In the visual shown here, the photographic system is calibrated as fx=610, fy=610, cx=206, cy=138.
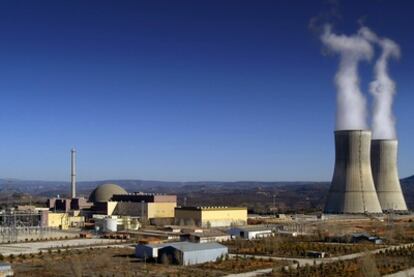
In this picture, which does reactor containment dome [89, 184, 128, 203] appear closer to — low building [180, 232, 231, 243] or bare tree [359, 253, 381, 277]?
low building [180, 232, 231, 243]

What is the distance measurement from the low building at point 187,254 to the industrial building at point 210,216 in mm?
19902

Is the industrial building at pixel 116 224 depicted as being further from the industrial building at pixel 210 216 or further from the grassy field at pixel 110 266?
the grassy field at pixel 110 266

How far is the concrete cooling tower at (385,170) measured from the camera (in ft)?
152

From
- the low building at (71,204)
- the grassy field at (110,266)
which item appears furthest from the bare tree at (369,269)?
the low building at (71,204)

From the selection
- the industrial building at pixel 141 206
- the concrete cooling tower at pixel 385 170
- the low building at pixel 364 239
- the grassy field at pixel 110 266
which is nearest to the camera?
the grassy field at pixel 110 266

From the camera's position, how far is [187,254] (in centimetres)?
2342

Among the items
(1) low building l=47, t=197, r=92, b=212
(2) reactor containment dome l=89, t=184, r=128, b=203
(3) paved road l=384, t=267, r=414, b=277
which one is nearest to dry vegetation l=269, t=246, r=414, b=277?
(3) paved road l=384, t=267, r=414, b=277

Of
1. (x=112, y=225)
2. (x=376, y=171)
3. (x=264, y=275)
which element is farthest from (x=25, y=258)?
(x=376, y=171)

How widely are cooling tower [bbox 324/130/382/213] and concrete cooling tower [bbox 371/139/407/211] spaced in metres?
3.02

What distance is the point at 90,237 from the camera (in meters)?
36.3

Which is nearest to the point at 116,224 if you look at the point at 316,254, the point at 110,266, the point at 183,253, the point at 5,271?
the point at 316,254

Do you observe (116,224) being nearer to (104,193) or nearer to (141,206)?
(141,206)

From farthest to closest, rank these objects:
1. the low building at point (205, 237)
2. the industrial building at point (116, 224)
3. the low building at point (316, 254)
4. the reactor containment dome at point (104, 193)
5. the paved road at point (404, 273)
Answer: the reactor containment dome at point (104, 193)
the industrial building at point (116, 224)
the low building at point (205, 237)
the low building at point (316, 254)
the paved road at point (404, 273)

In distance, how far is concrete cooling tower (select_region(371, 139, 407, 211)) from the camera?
46.3 m
